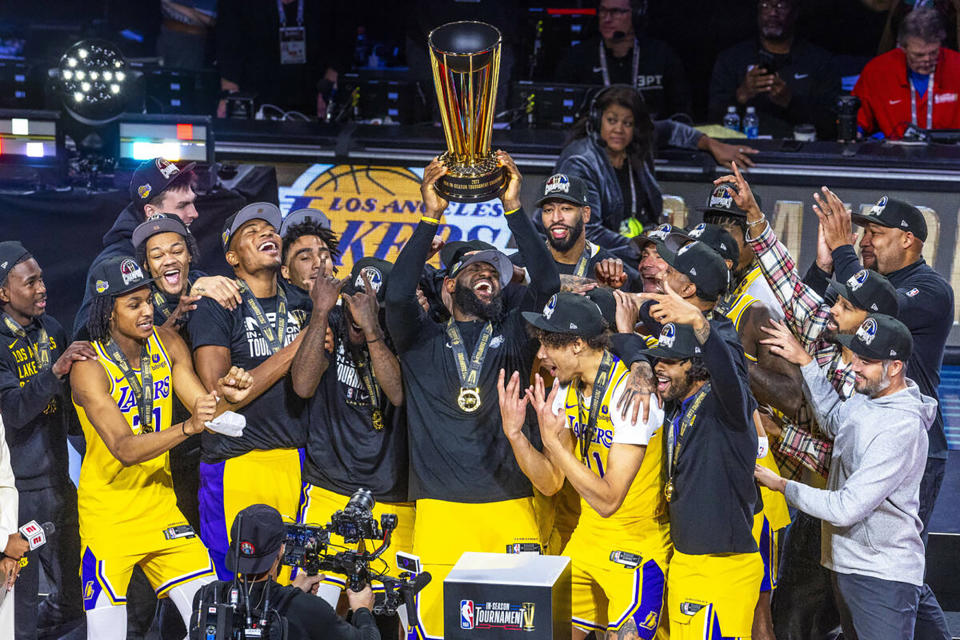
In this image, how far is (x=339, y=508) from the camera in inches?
235

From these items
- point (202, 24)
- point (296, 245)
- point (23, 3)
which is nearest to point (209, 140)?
point (296, 245)

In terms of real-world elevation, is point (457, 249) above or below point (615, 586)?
above

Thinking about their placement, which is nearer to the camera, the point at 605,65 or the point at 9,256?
the point at 9,256

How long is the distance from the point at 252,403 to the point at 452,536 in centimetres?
125

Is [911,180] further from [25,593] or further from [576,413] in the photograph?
[25,593]

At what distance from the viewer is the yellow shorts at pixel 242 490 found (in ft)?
19.8

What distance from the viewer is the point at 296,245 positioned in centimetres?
639

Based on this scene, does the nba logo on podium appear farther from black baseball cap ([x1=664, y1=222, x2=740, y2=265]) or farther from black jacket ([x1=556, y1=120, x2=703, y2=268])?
black jacket ([x1=556, y1=120, x2=703, y2=268])

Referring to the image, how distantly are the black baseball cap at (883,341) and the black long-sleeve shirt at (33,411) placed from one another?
3760mm

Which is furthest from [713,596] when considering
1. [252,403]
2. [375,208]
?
[375,208]

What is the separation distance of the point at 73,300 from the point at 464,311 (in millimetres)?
3619

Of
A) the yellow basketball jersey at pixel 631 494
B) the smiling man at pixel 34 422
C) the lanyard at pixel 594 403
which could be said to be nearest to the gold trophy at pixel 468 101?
the lanyard at pixel 594 403

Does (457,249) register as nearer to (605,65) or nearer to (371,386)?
(371,386)

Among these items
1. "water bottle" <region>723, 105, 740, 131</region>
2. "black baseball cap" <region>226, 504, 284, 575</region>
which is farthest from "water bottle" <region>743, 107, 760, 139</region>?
"black baseball cap" <region>226, 504, 284, 575</region>
